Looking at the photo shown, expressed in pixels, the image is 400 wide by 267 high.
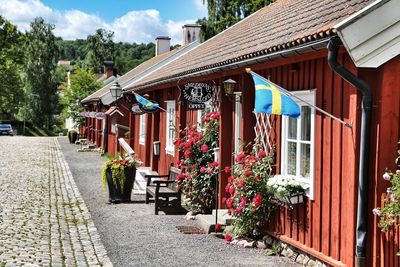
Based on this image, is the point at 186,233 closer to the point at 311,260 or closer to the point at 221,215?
the point at 221,215

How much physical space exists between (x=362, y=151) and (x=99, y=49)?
2720 inches

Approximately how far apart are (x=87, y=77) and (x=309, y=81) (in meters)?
37.6

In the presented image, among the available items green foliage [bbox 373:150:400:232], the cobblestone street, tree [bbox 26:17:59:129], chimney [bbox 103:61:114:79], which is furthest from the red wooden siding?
tree [bbox 26:17:59:129]

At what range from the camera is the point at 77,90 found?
42688 mm

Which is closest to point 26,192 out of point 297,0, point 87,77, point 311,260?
point 297,0

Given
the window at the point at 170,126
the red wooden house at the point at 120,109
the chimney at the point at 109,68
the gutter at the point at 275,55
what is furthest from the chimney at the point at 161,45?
the gutter at the point at 275,55

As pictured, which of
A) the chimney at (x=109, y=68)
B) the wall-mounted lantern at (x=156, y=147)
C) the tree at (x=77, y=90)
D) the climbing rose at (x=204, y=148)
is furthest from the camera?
the chimney at (x=109, y=68)

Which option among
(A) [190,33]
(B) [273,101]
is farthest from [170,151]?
(A) [190,33]

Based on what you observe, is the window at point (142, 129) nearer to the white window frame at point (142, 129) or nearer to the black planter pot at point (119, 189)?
the white window frame at point (142, 129)

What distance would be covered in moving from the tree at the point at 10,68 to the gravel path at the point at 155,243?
142ft

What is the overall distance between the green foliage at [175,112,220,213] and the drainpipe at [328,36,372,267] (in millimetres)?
4594

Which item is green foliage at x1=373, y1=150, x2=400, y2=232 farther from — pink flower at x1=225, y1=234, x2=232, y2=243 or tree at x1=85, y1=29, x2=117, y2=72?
tree at x1=85, y1=29, x2=117, y2=72

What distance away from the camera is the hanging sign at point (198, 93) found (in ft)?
34.1

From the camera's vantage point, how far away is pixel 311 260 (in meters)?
6.88
